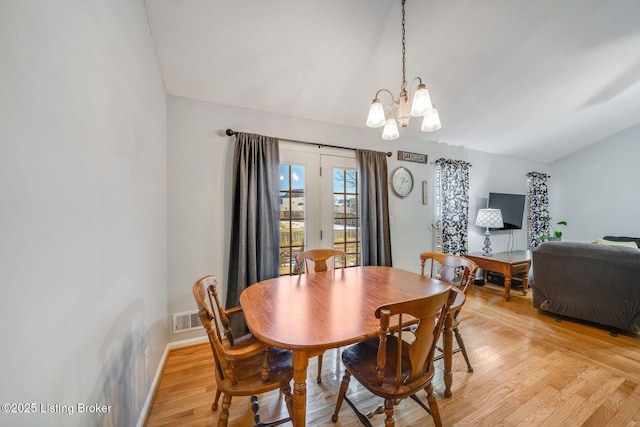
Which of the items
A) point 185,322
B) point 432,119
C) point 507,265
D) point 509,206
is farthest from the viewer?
point 509,206

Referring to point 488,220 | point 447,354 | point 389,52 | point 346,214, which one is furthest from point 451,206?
point 447,354

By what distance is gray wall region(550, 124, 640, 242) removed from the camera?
4609 millimetres

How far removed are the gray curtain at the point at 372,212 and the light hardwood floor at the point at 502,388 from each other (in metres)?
1.26

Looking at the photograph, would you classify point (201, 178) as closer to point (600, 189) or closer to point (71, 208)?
point (71, 208)

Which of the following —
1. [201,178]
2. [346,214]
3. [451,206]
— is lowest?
[346,214]

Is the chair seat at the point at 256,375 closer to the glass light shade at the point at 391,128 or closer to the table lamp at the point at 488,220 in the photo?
the glass light shade at the point at 391,128

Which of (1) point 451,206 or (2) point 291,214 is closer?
(2) point 291,214

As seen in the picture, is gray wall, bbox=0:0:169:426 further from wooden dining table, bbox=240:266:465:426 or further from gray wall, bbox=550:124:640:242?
gray wall, bbox=550:124:640:242

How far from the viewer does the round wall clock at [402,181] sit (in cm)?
347

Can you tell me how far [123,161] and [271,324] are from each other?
3.74 ft

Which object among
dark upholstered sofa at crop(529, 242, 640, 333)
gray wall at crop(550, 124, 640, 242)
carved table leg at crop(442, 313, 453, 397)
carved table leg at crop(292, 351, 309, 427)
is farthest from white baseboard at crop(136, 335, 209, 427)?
gray wall at crop(550, 124, 640, 242)

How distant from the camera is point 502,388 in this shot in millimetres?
1787

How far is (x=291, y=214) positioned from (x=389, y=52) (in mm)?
1901

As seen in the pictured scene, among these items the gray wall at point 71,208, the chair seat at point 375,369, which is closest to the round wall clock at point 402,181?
the chair seat at point 375,369
